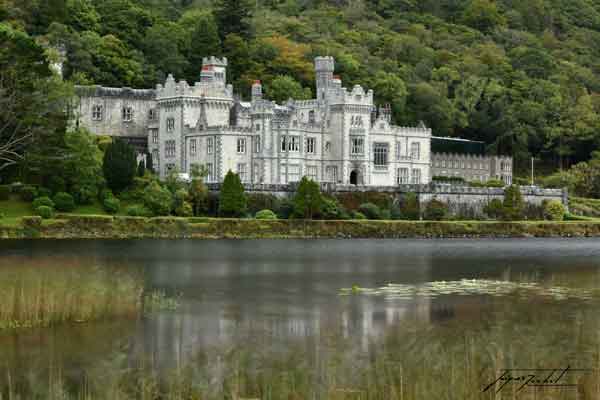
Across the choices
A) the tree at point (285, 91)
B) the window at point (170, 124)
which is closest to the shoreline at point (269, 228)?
the window at point (170, 124)

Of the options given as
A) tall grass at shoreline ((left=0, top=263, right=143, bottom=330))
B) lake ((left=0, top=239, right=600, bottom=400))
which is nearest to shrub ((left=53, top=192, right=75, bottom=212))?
lake ((left=0, top=239, right=600, bottom=400))

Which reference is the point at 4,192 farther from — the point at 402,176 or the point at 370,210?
the point at 402,176

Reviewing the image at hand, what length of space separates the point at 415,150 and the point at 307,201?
85.1 ft

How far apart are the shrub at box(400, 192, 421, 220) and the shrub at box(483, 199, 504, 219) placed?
21.3ft

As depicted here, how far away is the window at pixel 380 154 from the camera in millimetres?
105688

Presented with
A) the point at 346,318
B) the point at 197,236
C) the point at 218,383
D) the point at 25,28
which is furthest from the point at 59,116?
the point at 218,383

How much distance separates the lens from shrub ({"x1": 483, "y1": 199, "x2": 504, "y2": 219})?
3787 inches

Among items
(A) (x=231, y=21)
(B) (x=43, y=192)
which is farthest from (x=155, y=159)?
(A) (x=231, y=21)

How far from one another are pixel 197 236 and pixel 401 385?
192ft

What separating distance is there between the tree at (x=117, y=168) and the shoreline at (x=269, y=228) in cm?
809

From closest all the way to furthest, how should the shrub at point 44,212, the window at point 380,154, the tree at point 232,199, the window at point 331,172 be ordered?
1. the shrub at point 44,212
2. the tree at point 232,199
3. the window at point 331,172
4. the window at point 380,154

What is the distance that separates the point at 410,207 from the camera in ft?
306

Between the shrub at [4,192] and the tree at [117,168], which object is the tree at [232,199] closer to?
the tree at [117,168]

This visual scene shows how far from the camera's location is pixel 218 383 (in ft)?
76.1
